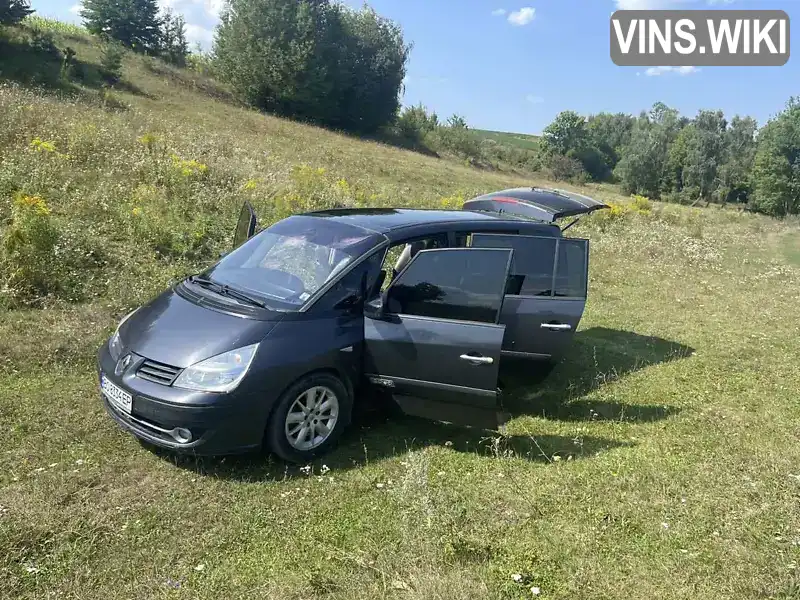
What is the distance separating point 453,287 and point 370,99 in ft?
128

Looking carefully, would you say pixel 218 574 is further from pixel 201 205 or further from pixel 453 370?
pixel 201 205

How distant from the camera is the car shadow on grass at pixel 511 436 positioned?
3.97 metres

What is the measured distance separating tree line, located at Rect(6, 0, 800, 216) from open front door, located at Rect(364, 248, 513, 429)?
2692 centimetres

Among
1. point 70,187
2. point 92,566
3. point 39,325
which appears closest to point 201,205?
point 70,187

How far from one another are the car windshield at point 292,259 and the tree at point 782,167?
5085cm

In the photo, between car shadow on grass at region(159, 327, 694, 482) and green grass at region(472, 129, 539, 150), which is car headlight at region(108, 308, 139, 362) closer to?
car shadow on grass at region(159, 327, 694, 482)

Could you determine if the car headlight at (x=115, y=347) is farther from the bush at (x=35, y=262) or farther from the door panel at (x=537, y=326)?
the door panel at (x=537, y=326)

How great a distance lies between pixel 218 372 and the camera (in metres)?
3.69

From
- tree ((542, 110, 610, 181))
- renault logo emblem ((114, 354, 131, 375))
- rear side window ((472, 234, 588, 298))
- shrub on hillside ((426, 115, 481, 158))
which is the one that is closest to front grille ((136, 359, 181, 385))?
renault logo emblem ((114, 354, 131, 375))

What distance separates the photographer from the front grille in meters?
3.67

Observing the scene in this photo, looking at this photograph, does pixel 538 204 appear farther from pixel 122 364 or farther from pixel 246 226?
pixel 122 364

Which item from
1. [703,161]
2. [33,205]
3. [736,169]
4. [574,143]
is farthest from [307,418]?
[574,143]

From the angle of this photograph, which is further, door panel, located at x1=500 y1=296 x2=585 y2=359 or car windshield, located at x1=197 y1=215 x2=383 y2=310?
door panel, located at x1=500 y1=296 x2=585 y2=359

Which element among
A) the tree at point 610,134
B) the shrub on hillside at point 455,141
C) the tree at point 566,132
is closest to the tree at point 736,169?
the tree at point 610,134
